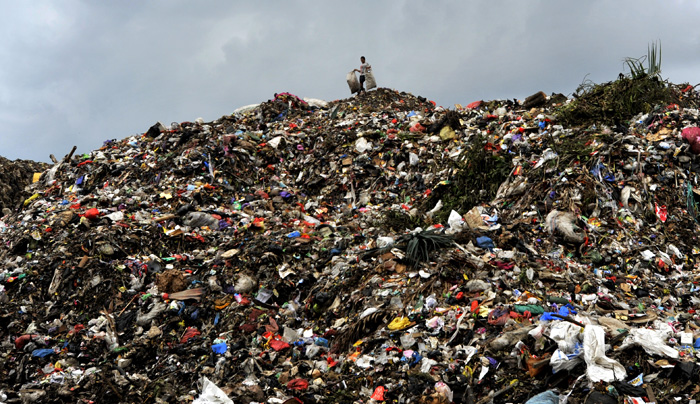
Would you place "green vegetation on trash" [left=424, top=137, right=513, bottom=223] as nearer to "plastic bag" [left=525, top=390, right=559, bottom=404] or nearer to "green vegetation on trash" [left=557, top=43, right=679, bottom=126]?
"green vegetation on trash" [left=557, top=43, right=679, bottom=126]

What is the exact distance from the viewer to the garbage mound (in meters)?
12.8

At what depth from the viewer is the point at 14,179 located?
13594 millimetres

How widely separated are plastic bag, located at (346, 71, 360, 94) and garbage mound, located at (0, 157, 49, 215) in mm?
8992

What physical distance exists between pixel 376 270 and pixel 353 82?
A: 28.1 ft

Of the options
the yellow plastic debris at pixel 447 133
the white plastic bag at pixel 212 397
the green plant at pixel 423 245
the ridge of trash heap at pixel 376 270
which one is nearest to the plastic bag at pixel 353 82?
the ridge of trash heap at pixel 376 270

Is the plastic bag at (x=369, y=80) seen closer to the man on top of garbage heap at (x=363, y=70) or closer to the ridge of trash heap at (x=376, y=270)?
the man on top of garbage heap at (x=363, y=70)

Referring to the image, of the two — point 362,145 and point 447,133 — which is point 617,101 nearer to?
point 447,133

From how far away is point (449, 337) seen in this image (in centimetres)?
409

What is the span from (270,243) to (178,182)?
3.19 m

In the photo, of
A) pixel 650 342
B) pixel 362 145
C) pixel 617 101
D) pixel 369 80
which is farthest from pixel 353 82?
pixel 650 342

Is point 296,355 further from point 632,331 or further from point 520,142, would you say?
point 520,142

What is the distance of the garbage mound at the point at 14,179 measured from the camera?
1281 centimetres

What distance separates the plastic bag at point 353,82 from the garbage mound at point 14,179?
8992mm

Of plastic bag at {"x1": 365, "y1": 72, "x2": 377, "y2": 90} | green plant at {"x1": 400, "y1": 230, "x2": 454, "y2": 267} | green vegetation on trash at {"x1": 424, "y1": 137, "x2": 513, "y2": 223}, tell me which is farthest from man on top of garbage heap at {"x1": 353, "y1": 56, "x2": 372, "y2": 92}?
green plant at {"x1": 400, "y1": 230, "x2": 454, "y2": 267}
